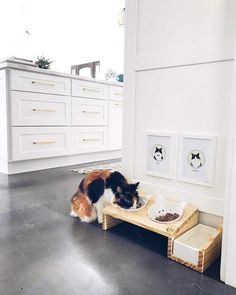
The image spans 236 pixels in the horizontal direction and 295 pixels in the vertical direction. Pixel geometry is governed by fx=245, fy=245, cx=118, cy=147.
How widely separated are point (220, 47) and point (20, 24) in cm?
405

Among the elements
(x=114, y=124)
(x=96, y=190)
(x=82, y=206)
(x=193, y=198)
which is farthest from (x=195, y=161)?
(x=114, y=124)

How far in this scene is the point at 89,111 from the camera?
2701 millimetres

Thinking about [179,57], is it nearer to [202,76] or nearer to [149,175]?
[202,76]

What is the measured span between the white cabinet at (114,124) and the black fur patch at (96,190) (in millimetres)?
1798

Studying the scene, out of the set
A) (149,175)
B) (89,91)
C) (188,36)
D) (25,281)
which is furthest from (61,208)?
(89,91)

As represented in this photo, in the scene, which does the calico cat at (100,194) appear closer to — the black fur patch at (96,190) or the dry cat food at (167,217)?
the black fur patch at (96,190)

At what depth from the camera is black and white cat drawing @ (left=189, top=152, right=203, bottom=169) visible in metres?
1.08

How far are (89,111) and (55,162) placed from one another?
2.19 ft

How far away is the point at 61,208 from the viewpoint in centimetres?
142

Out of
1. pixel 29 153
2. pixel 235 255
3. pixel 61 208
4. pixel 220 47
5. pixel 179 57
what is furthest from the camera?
pixel 29 153

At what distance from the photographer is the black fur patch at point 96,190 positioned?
47.6 inches

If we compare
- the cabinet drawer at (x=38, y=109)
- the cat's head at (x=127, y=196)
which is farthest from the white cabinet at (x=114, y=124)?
the cat's head at (x=127, y=196)

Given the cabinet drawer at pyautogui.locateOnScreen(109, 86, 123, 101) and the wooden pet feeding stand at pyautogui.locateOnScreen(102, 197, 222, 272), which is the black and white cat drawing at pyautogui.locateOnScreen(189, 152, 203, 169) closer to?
the wooden pet feeding stand at pyautogui.locateOnScreen(102, 197, 222, 272)

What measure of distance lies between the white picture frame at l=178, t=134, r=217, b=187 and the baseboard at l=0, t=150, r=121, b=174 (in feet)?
5.26
